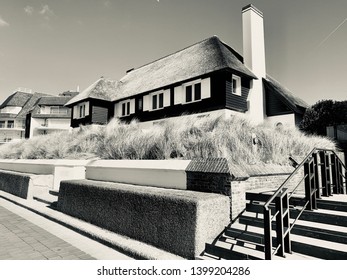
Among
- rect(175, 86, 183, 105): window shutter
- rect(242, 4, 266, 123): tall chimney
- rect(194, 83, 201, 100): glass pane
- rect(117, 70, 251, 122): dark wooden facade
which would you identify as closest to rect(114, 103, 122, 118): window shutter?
rect(117, 70, 251, 122): dark wooden facade

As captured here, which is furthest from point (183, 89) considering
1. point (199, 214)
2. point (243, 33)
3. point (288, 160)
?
point (199, 214)

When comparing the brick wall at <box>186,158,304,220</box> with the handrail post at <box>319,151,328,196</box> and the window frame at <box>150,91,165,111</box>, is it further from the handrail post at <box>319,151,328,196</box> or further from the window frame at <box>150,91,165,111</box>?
the window frame at <box>150,91,165,111</box>

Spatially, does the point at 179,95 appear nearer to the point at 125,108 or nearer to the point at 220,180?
the point at 125,108

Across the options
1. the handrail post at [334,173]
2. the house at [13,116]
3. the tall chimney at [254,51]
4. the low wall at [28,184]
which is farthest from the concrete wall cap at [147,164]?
the house at [13,116]

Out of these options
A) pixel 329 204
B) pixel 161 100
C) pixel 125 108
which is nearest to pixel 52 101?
pixel 125 108

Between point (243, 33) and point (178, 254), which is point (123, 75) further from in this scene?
point (178, 254)

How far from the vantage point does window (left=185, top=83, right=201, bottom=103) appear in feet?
61.8

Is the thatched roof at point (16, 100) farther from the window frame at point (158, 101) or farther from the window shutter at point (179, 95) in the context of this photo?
the window shutter at point (179, 95)

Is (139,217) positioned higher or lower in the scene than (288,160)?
lower

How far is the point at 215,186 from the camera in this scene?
468cm

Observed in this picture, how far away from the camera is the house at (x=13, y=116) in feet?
167

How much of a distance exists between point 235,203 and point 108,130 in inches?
314

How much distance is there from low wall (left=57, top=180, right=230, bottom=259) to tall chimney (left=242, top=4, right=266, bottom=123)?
15.3 meters
